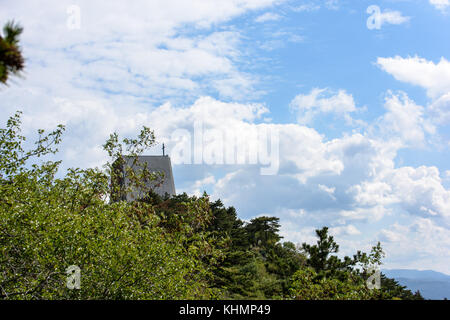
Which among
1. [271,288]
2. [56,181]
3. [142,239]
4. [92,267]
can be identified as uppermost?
[56,181]

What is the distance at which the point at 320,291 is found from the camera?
1109 cm

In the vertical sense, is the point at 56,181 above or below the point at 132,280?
above

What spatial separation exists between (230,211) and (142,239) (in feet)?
79.7

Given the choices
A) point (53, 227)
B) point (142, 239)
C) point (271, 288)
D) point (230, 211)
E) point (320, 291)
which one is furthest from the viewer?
point (230, 211)

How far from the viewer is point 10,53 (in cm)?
222

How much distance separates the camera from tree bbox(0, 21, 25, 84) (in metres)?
2.22

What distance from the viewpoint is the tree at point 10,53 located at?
2.22m

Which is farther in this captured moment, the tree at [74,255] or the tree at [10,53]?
the tree at [74,255]

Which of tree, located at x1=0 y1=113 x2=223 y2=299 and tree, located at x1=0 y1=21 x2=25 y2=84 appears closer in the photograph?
tree, located at x1=0 y1=21 x2=25 y2=84

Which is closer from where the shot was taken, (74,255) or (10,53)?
(10,53)
